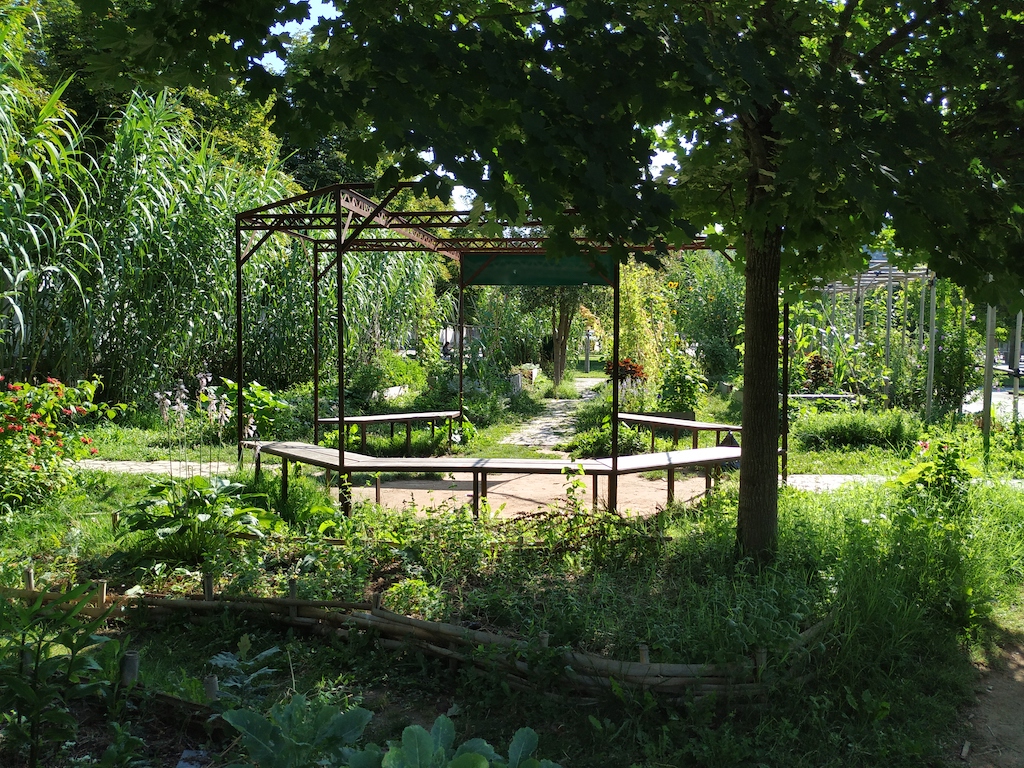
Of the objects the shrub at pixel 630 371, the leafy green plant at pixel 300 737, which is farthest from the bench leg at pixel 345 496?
the shrub at pixel 630 371

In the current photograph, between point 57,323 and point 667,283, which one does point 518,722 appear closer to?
point 57,323

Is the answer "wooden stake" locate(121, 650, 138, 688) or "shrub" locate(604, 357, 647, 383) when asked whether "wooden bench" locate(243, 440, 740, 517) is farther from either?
"shrub" locate(604, 357, 647, 383)

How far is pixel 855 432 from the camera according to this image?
412 inches

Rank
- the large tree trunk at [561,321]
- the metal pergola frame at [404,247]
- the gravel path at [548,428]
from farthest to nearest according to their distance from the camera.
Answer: the large tree trunk at [561,321]
the gravel path at [548,428]
the metal pergola frame at [404,247]

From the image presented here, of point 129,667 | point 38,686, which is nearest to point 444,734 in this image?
point 38,686

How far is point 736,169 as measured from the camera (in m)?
4.29

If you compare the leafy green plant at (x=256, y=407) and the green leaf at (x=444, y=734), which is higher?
the leafy green plant at (x=256, y=407)

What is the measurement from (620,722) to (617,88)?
2402 mm

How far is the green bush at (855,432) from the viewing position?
33.9 ft

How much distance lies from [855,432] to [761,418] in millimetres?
6599

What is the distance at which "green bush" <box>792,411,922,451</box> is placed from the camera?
10333 mm

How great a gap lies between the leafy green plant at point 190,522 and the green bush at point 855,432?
7.65m

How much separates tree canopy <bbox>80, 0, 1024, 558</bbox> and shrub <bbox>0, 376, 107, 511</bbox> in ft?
12.4

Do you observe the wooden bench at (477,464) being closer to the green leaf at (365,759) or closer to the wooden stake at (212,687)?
the wooden stake at (212,687)
